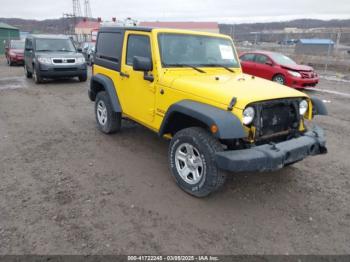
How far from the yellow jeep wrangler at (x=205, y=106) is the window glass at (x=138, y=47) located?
0.01 m

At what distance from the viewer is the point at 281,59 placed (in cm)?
1250

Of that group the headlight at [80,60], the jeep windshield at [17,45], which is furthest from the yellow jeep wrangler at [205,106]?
the jeep windshield at [17,45]

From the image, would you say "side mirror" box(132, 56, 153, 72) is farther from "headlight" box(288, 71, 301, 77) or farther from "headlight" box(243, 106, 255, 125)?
"headlight" box(288, 71, 301, 77)

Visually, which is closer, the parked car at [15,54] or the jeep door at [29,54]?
the jeep door at [29,54]

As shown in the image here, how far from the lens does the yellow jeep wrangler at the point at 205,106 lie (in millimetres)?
3303

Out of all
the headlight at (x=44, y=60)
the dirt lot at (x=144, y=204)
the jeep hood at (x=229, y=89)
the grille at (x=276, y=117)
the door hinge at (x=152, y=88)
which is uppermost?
the headlight at (x=44, y=60)

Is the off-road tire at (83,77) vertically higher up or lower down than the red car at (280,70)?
lower down

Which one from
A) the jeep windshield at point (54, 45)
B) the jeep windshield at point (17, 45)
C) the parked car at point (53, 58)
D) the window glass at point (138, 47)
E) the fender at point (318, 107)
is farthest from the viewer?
the jeep windshield at point (17, 45)

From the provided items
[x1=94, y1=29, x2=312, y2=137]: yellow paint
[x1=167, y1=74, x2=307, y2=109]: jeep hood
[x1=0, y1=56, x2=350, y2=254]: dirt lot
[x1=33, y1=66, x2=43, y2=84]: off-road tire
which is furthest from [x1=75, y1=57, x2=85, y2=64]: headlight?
[x1=167, y1=74, x2=307, y2=109]: jeep hood

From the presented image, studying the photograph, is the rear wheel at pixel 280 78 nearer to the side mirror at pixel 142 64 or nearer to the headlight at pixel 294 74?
the headlight at pixel 294 74

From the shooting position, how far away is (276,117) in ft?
12.1

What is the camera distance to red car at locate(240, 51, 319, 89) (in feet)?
38.5

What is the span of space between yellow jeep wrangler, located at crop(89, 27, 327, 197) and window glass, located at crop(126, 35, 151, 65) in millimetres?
14

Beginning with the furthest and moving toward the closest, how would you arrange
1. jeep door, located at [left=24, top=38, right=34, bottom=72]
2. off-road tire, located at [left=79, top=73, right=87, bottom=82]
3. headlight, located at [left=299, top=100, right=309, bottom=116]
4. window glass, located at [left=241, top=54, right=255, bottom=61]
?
window glass, located at [left=241, top=54, right=255, bottom=61] → off-road tire, located at [left=79, top=73, right=87, bottom=82] → jeep door, located at [left=24, top=38, right=34, bottom=72] → headlight, located at [left=299, top=100, right=309, bottom=116]
